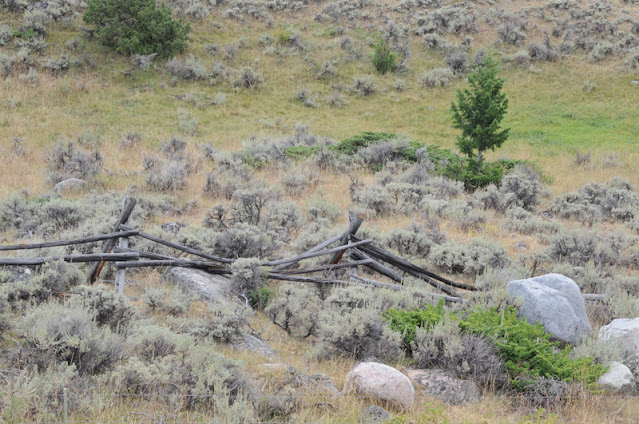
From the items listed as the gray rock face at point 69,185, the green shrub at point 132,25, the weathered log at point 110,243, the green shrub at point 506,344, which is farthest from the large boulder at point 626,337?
the green shrub at point 132,25

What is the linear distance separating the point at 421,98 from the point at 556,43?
10.3 m

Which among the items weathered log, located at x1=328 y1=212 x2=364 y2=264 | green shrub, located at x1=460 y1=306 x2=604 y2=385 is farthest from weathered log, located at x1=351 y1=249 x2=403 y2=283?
green shrub, located at x1=460 y1=306 x2=604 y2=385

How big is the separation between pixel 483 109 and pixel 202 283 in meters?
10.0

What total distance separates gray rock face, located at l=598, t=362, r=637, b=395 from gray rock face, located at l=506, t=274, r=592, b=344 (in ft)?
2.39

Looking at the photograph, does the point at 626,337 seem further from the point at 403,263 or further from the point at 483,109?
the point at 483,109

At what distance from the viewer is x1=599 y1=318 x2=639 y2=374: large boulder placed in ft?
17.8

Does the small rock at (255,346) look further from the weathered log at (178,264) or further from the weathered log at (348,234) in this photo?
the weathered log at (348,234)

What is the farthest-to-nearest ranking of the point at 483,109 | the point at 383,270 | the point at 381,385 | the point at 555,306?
1. the point at 483,109
2. the point at 383,270
3. the point at 555,306
4. the point at 381,385

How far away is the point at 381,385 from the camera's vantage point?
14.0ft

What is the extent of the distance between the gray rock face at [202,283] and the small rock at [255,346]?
0.84 metres

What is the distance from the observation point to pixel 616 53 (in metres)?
27.2

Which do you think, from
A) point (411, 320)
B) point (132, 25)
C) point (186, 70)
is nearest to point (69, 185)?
point (411, 320)

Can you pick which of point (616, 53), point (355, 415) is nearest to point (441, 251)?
point (355, 415)

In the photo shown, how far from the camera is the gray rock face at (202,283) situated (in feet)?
20.3
